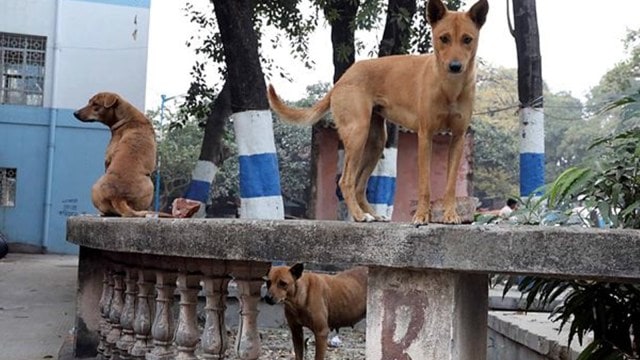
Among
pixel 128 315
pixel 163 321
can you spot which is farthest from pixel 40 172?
pixel 163 321

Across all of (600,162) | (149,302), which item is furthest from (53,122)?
(600,162)

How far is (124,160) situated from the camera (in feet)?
16.0

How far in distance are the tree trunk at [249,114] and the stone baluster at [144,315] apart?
14.1 feet

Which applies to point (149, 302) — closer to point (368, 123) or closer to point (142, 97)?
point (368, 123)

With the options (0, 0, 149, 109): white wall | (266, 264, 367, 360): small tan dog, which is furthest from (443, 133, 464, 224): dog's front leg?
(0, 0, 149, 109): white wall

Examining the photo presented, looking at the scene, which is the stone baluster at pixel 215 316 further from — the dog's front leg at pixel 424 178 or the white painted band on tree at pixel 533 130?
the white painted band on tree at pixel 533 130

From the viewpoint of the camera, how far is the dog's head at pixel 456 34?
9.61ft

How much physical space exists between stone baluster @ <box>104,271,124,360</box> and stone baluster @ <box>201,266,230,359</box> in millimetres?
942

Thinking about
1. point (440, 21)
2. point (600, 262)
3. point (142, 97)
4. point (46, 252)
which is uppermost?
point (142, 97)

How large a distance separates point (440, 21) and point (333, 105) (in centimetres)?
86

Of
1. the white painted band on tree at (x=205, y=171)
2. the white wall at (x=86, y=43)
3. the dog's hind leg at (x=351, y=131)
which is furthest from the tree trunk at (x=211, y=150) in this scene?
the dog's hind leg at (x=351, y=131)

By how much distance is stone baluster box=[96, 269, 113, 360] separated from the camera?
4152 millimetres

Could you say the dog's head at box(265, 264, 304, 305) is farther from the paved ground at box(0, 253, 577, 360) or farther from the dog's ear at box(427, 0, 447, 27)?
the dog's ear at box(427, 0, 447, 27)

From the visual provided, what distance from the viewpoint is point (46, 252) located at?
1911 centimetres
